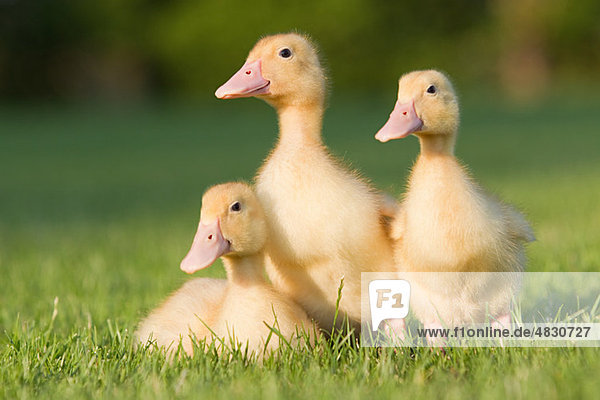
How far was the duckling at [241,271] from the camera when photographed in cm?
295

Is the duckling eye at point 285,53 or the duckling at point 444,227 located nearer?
the duckling at point 444,227

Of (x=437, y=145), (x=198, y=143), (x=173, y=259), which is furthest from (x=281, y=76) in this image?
(x=198, y=143)

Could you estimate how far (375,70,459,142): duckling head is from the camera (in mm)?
2980

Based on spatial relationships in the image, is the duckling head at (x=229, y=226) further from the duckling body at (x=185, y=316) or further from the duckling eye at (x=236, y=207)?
the duckling body at (x=185, y=316)

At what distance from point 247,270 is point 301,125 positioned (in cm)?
61

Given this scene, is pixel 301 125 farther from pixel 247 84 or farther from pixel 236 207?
pixel 236 207

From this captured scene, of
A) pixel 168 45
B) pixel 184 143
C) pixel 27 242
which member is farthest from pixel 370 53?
pixel 27 242

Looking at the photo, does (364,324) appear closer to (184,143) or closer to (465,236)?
(465,236)

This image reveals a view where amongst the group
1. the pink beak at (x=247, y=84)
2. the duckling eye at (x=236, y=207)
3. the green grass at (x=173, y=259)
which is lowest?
the green grass at (x=173, y=259)

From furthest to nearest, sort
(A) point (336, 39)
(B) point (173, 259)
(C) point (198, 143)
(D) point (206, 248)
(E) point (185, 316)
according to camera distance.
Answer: (A) point (336, 39)
(C) point (198, 143)
(B) point (173, 259)
(E) point (185, 316)
(D) point (206, 248)

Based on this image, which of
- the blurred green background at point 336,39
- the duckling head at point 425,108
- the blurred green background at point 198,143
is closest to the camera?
the blurred green background at point 198,143

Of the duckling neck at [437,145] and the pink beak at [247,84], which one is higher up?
the pink beak at [247,84]

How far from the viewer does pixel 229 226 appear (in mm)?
2955

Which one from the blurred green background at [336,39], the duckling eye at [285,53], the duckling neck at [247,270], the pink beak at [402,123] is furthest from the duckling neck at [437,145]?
the blurred green background at [336,39]
